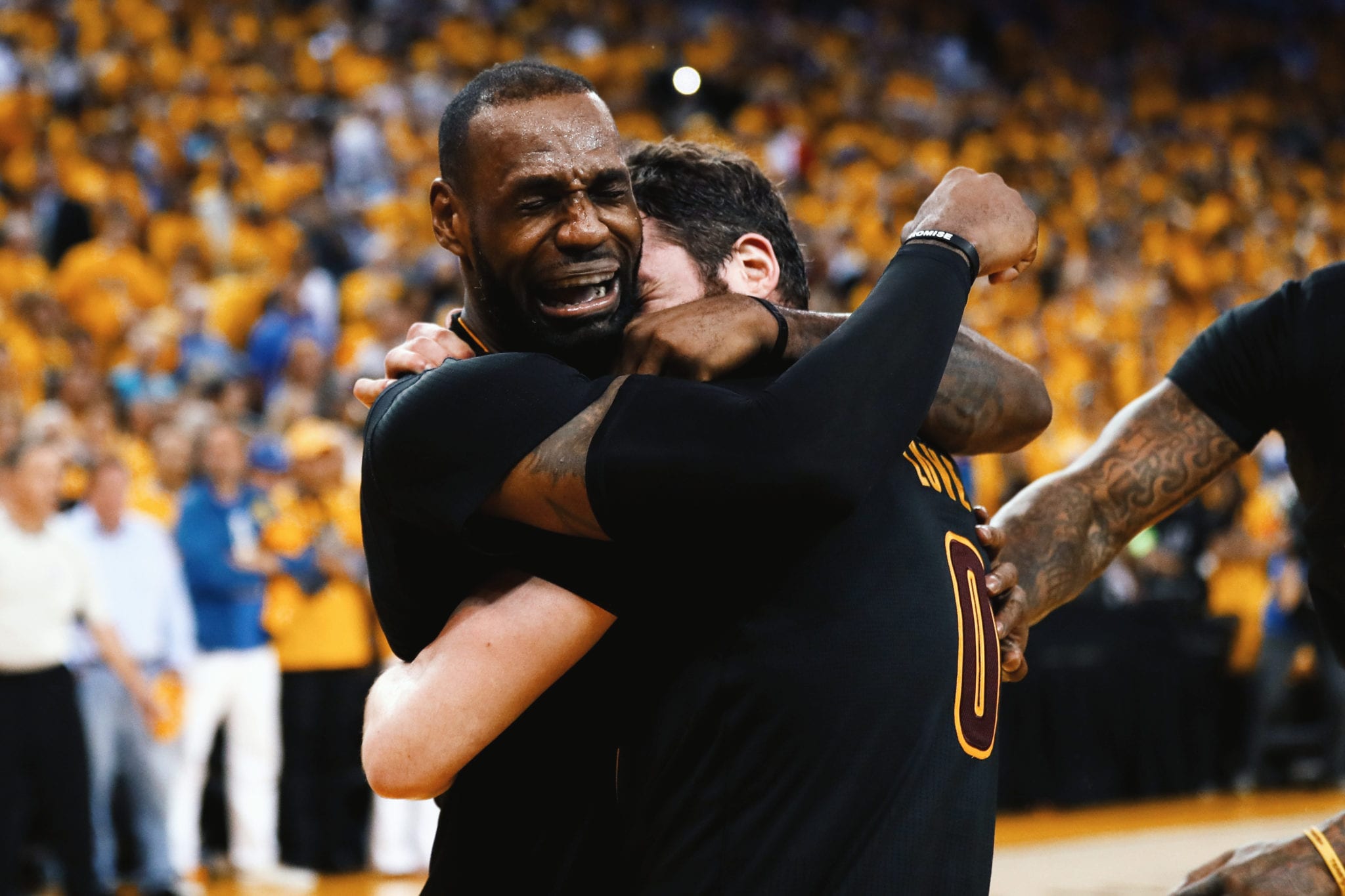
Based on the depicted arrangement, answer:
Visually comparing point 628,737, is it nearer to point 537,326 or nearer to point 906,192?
point 537,326

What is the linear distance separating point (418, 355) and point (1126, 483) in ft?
5.25

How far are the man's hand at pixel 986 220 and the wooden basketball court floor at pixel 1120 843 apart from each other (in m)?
5.33

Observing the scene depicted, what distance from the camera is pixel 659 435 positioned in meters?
1.94

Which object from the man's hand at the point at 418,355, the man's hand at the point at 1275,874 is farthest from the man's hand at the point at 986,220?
the man's hand at the point at 1275,874

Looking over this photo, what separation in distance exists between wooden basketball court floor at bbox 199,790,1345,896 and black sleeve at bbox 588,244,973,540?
560 centimetres

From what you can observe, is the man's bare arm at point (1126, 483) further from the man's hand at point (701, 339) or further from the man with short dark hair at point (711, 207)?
the man's hand at point (701, 339)

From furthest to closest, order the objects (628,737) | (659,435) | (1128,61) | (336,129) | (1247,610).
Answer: (1128,61), (336,129), (1247,610), (628,737), (659,435)

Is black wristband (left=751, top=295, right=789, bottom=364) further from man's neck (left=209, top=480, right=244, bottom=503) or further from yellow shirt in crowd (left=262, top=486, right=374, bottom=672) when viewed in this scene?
man's neck (left=209, top=480, right=244, bottom=503)

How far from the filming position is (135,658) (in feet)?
25.9

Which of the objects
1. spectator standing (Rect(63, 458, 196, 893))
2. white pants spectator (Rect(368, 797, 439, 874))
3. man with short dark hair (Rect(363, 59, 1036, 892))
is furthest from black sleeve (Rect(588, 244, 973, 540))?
white pants spectator (Rect(368, 797, 439, 874))

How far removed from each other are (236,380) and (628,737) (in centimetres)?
779

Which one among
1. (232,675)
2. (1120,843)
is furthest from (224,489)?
(1120,843)

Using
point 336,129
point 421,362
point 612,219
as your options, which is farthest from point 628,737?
point 336,129

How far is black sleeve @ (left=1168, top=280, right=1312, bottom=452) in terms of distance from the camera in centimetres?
311
